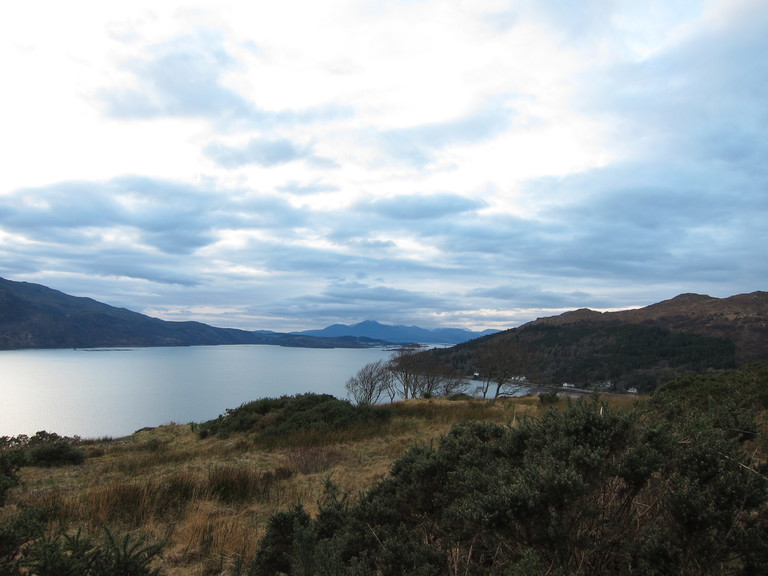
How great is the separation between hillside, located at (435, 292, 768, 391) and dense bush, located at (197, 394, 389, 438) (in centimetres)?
3905

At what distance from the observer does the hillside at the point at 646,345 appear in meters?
96.6

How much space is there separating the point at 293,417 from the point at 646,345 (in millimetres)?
141385

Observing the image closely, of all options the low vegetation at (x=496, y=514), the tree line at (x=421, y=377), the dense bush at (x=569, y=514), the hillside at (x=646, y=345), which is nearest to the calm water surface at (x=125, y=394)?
the tree line at (x=421, y=377)

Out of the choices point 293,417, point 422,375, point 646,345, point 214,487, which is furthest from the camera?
point 646,345

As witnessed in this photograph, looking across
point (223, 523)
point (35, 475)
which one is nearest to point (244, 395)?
point (35, 475)

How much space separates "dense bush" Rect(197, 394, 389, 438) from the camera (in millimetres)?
14461

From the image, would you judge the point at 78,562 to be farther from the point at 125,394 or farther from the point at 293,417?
the point at 125,394

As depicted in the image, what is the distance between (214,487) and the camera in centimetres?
734

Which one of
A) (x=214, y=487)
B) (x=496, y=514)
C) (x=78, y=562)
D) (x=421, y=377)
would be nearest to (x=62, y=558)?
(x=78, y=562)

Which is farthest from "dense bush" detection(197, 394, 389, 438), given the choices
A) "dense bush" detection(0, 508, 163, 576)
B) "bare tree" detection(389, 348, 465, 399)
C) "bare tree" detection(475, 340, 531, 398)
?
"bare tree" detection(389, 348, 465, 399)

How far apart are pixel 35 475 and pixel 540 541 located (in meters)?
13.1

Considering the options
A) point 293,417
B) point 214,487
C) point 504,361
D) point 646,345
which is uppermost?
point 214,487

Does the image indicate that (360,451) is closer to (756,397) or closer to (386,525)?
(386,525)

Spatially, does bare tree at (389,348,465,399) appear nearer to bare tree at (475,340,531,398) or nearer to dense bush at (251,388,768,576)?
bare tree at (475,340,531,398)
